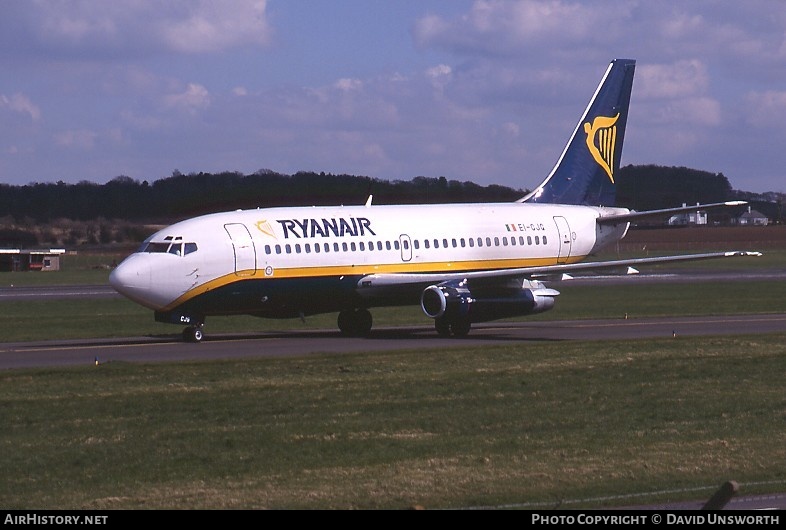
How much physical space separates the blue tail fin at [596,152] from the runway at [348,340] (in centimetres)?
438

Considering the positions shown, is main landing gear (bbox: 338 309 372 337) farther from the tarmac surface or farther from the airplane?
the tarmac surface

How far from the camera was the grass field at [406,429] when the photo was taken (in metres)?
13.8

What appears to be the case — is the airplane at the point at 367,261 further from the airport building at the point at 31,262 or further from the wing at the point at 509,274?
the airport building at the point at 31,262

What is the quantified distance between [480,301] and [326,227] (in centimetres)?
453

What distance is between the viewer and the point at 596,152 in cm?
4197

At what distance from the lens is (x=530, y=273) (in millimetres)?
33438

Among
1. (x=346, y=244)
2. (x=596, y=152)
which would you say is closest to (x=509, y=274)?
(x=346, y=244)

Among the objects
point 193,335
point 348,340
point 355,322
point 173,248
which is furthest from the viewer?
point 355,322

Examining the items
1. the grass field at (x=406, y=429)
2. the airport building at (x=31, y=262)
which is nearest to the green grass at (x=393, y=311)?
the grass field at (x=406, y=429)

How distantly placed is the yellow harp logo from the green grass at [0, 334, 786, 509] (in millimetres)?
16087

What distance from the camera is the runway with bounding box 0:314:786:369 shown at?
28438 millimetres

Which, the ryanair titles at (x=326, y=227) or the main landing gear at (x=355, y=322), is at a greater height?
the ryanair titles at (x=326, y=227)

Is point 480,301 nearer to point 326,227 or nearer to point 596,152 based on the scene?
point 326,227
